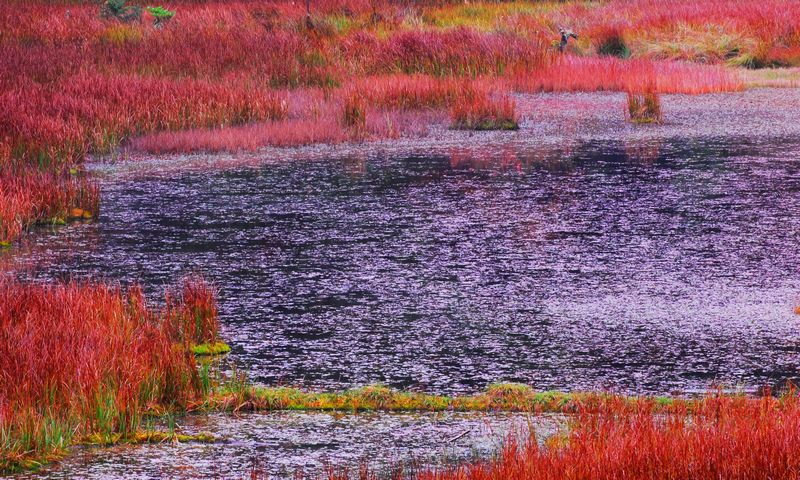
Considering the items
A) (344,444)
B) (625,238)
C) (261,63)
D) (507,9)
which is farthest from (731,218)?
(507,9)

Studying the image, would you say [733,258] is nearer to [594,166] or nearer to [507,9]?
[594,166]

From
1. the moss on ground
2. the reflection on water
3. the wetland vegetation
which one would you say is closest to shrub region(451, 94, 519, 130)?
the wetland vegetation

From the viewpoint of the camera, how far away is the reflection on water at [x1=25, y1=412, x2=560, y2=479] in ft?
16.6

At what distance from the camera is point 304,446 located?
5.42 metres

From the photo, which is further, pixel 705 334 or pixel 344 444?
pixel 705 334

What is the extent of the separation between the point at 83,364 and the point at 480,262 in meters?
4.22

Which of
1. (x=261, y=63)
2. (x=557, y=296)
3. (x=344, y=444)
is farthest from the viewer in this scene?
(x=261, y=63)

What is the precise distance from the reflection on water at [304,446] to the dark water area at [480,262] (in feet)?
2.02

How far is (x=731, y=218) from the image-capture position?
1098 centimetres

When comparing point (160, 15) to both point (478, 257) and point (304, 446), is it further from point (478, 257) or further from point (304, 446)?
point (304, 446)

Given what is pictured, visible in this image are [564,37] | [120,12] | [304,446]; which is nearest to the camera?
[304,446]

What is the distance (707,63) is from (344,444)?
22.5m

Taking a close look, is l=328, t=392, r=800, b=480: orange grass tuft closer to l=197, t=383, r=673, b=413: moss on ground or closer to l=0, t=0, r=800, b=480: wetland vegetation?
l=0, t=0, r=800, b=480: wetland vegetation

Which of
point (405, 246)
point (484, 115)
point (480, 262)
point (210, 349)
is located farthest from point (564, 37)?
point (210, 349)
